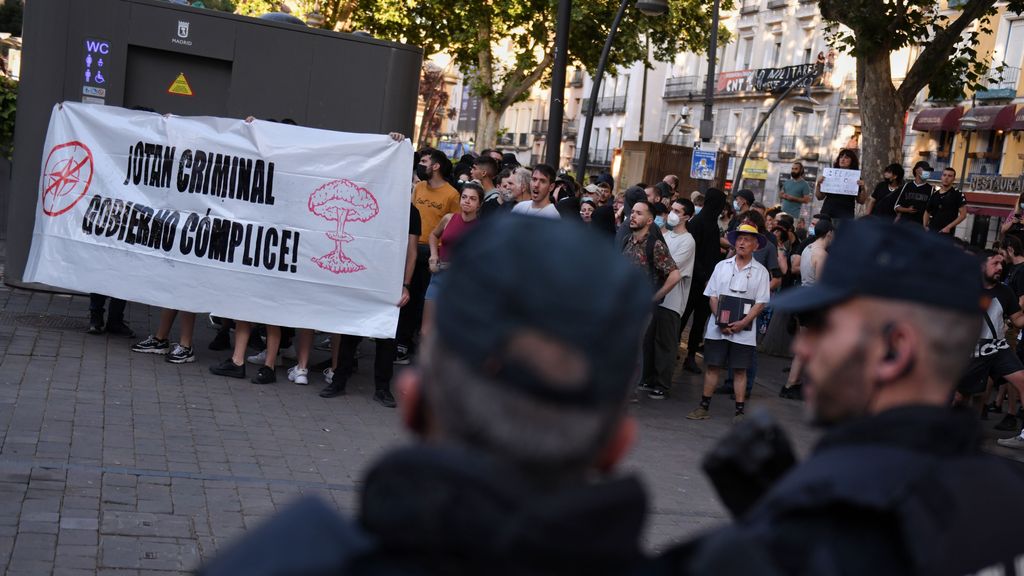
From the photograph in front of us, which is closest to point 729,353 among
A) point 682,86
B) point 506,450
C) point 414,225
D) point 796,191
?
point 414,225

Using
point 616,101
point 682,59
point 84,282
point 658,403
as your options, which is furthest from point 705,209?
point 616,101

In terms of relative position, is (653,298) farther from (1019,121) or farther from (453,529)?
(1019,121)

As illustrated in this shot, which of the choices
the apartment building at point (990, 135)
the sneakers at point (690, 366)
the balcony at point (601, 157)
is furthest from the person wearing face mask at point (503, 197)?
the balcony at point (601, 157)

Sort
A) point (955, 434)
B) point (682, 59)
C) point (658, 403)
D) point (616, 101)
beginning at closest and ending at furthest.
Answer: point (955, 434)
point (658, 403)
point (682, 59)
point (616, 101)

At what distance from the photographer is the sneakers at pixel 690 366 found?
13.9m

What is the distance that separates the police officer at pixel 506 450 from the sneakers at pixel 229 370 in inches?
343

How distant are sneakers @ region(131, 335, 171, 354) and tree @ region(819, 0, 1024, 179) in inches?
410

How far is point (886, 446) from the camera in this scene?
6.55ft

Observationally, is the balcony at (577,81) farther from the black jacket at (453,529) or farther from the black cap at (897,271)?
the black jacket at (453,529)

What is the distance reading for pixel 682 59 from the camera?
225ft

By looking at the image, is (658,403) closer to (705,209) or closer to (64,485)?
(705,209)

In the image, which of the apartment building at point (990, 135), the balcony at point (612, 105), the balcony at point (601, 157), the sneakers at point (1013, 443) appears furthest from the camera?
the balcony at point (601, 157)

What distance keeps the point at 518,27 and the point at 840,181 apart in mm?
21634

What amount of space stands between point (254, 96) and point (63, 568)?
26.4ft
